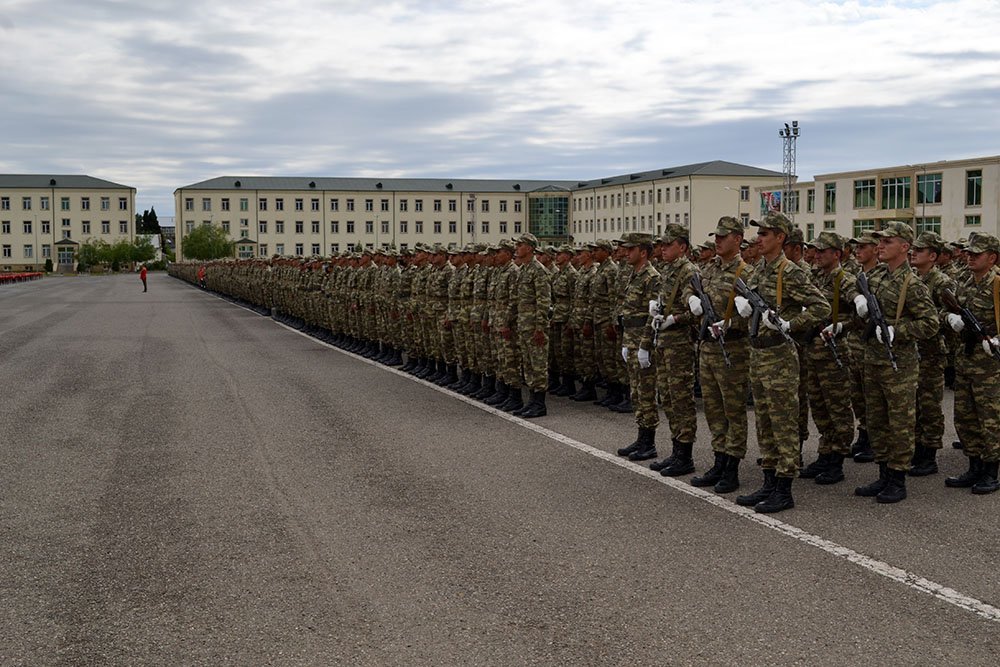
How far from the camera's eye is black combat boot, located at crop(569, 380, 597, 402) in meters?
12.8

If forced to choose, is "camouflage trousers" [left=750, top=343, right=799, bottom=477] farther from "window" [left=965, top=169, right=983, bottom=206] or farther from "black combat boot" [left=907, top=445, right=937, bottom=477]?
"window" [left=965, top=169, right=983, bottom=206]

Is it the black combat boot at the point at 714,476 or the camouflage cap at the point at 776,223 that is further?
the black combat boot at the point at 714,476

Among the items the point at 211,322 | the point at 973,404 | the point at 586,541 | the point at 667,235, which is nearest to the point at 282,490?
the point at 586,541

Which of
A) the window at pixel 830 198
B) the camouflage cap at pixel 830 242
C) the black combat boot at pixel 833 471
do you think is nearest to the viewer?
the black combat boot at pixel 833 471

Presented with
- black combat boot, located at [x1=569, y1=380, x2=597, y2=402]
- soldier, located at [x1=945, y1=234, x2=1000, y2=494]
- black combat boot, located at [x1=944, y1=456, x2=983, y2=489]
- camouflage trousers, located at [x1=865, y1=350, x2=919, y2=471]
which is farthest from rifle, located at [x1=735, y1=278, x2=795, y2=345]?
black combat boot, located at [x1=569, y1=380, x2=597, y2=402]

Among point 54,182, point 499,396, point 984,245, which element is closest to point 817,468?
point 984,245

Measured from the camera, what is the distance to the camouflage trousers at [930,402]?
8.18 meters

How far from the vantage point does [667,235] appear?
8.71 m

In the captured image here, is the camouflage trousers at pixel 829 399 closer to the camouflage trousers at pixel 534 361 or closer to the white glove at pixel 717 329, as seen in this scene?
the white glove at pixel 717 329

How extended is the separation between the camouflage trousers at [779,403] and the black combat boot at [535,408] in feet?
14.3

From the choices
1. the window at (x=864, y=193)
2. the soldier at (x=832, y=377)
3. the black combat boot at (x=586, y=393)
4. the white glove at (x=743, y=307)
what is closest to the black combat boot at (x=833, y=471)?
the soldier at (x=832, y=377)

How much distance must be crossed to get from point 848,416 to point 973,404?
3.16ft

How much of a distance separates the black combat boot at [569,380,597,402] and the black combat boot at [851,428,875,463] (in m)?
Result: 4.28

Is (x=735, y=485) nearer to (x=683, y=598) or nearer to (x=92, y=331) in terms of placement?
(x=683, y=598)
